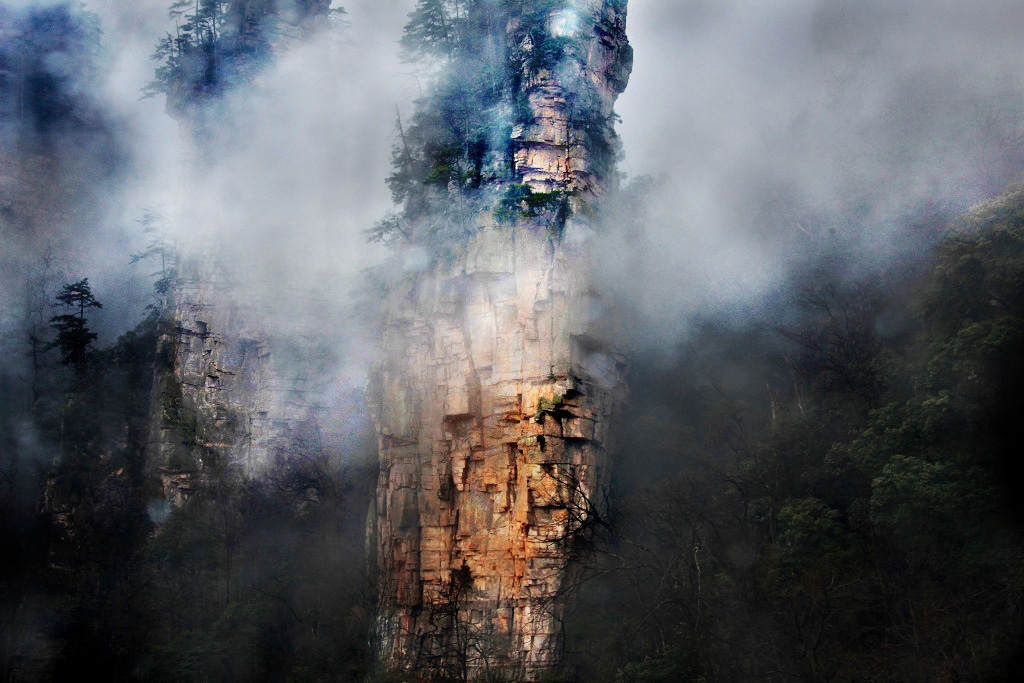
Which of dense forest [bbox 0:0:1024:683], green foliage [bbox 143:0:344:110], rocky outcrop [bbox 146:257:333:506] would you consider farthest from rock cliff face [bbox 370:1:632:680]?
green foliage [bbox 143:0:344:110]

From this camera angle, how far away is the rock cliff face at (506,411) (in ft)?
59.6

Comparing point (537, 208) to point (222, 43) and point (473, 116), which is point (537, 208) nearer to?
point (473, 116)

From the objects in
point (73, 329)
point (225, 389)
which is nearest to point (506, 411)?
point (225, 389)

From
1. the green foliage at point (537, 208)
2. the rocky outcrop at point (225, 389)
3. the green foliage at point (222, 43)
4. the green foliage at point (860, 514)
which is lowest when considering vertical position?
the green foliage at point (860, 514)

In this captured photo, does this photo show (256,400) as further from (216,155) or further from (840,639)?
(840,639)

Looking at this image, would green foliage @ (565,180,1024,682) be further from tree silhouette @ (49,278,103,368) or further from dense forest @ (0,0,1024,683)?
tree silhouette @ (49,278,103,368)

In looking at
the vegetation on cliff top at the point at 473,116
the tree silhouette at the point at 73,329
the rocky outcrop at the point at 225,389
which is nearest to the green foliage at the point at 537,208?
the vegetation on cliff top at the point at 473,116

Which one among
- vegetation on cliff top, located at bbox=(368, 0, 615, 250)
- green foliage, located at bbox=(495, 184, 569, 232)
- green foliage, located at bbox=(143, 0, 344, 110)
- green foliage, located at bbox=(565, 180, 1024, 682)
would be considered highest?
green foliage, located at bbox=(143, 0, 344, 110)

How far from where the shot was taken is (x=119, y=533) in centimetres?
2614

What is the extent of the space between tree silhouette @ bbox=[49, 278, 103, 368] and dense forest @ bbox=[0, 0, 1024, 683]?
0.42ft

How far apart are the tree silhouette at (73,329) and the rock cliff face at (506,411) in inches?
528

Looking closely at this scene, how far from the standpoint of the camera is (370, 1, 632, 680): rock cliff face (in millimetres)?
18172

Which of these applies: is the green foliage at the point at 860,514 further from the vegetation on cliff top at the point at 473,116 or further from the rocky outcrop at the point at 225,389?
the rocky outcrop at the point at 225,389

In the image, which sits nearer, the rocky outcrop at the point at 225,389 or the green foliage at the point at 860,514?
the green foliage at the point at 860,514
